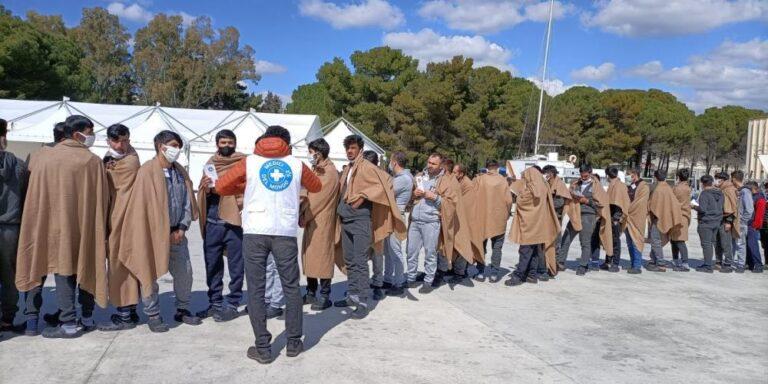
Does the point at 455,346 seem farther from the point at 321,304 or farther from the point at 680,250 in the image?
the point at 680,250

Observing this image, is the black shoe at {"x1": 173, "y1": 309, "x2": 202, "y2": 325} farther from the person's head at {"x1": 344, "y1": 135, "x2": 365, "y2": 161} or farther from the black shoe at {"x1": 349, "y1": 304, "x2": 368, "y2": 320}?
the person's head at {"x1": 344, "y1": 135, "x2": 365, "y2": 161}

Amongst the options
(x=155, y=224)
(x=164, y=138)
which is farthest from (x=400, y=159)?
(x=155, y=224)

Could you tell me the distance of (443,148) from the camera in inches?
1438

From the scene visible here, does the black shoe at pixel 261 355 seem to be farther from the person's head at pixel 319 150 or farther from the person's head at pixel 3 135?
the person's head at pixel 3 135

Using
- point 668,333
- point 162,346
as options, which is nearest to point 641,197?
point 668,333

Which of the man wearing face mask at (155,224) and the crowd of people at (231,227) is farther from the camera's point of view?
the man wearing face mask at (155,224)

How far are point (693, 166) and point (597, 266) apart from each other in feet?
178

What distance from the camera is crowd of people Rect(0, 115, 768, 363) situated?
15.6 ft

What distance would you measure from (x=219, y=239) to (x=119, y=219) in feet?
3.25

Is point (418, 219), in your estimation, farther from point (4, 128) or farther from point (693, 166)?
point (693, 166)

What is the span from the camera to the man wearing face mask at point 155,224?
17.1 feet

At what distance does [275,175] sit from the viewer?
15.3 feet

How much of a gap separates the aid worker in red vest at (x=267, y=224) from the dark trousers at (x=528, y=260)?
15.2 feet

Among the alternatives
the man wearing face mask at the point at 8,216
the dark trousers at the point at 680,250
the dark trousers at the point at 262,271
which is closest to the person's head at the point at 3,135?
the man wearing face mask at the point at 8,216
